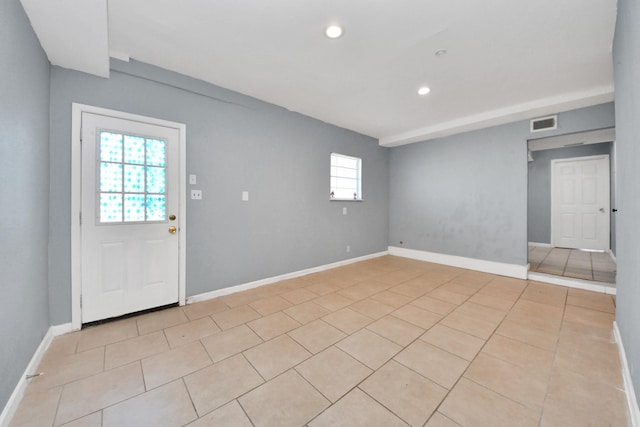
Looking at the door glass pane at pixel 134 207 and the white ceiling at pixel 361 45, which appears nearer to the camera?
the white ceiling at pixel 361 45

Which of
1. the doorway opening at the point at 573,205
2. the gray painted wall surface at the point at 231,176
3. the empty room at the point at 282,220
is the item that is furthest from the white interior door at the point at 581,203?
the gray painted wall surface at the point at 231,176

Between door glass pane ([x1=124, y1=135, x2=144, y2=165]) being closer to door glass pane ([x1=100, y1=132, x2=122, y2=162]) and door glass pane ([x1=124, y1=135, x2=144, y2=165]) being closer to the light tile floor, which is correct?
door glass pane ([x1=100, y1=132, x2=122, y2=162])

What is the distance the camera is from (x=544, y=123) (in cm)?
379

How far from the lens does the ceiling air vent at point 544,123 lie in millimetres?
3699

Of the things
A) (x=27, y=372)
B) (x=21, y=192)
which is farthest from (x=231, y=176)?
(x=27, y=372)

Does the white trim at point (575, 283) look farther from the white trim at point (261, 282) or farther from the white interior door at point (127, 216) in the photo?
the white interior door at point (127, 216)

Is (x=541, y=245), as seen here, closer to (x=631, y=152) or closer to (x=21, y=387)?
(x=631, y=152)

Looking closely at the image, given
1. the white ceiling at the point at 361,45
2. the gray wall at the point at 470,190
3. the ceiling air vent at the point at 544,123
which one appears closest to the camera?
the white ceiling at the point at 361,45

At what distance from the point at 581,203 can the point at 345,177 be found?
5941mm

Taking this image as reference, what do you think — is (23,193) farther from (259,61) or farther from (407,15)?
(407,15)

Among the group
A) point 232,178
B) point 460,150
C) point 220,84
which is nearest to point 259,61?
point 220,84

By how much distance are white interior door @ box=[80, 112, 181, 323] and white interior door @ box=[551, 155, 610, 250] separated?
333 inches

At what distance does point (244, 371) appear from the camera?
1.78 m

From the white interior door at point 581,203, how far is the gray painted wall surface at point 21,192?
9220 mm
